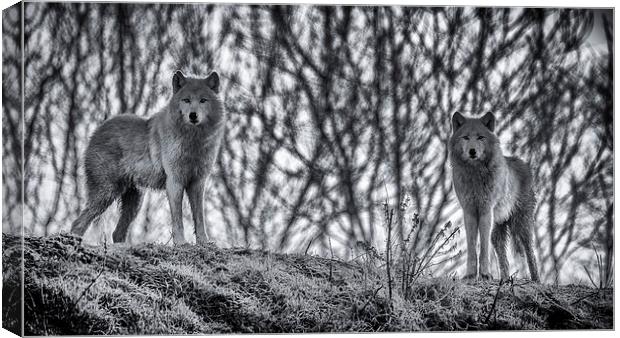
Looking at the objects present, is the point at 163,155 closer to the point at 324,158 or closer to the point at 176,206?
the point at 176,206

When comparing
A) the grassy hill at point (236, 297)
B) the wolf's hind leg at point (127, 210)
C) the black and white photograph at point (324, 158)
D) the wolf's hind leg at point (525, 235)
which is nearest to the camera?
the grassy hill at point (236, 297)

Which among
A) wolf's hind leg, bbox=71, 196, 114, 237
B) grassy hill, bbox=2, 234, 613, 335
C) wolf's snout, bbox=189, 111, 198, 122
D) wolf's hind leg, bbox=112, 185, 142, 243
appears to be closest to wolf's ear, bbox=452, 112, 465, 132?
grassy hill, bbox=2, 234, 613, 335

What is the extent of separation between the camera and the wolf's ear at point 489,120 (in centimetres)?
993

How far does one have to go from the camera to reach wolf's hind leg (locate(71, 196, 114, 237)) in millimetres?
9508

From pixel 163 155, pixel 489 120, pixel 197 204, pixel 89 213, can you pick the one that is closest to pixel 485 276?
pixel 489 120

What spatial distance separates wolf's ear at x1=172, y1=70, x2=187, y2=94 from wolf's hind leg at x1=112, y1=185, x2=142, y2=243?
106 centimetres

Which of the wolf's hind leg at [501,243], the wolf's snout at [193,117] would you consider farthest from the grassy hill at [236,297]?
the wolf's snout at [193,117]

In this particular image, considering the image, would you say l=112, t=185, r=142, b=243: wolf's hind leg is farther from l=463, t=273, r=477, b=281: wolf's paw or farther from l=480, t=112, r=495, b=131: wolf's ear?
l=480, t=112, r=495, b=131: wolf's ear

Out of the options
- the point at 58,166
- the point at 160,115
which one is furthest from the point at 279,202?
the point at 58,166

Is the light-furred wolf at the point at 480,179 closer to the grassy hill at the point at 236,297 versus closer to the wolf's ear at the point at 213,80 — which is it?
the grassy hill at the point at 236,297

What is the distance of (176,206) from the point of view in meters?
9.59

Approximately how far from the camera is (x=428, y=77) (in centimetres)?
1006

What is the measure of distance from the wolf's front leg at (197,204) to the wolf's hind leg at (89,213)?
2.45 ft

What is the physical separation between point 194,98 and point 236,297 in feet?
6.07
